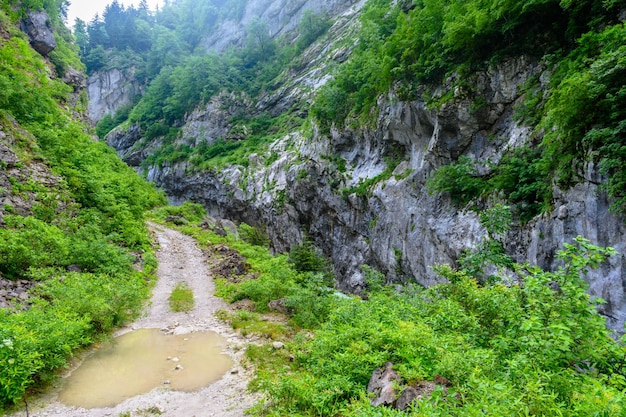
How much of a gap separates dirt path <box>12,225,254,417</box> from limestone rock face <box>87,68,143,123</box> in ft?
224

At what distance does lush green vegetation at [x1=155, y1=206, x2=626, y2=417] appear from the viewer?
332 cm

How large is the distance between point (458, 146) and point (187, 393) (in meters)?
14.1

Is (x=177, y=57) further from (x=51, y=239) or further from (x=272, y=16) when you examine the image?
(x=51, y=239)

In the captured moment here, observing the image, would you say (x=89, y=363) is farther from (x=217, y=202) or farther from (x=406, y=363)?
Answer: (x=217, y=202)

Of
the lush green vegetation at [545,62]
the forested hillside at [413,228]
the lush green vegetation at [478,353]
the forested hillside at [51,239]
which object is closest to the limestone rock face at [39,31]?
the forested hillside at [413,228]

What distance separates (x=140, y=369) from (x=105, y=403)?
1.41m

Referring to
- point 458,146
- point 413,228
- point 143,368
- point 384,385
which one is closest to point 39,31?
point 143,368

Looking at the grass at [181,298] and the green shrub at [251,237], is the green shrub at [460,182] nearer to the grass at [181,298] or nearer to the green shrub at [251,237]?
the grass at [181,298]

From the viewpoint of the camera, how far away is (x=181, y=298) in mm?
13469

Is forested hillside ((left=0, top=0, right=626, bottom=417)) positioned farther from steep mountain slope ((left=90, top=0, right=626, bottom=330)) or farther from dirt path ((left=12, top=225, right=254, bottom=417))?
dirt path ((left=12, top=225, right=254, bottom=417))

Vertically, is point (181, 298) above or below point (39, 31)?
below

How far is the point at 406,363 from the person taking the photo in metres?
4.90

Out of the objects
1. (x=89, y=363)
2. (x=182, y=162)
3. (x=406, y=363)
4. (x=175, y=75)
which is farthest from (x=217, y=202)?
(x=406, y=363)

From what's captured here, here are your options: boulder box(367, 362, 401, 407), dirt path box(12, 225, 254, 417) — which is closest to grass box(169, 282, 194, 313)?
dirt path box(12, 225, 254, 417)
